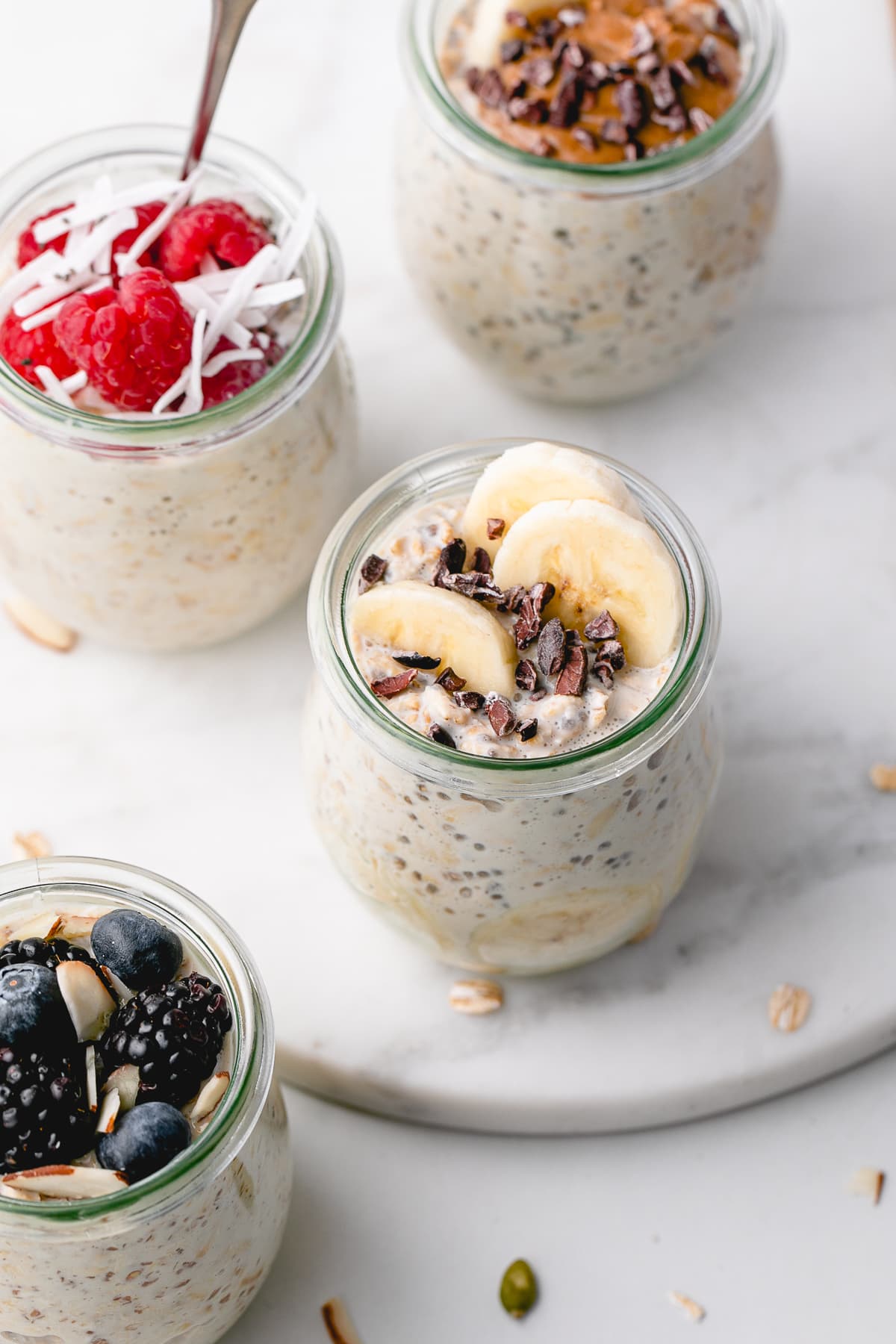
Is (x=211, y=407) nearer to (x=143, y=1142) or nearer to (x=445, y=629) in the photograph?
(x=445, y=629)

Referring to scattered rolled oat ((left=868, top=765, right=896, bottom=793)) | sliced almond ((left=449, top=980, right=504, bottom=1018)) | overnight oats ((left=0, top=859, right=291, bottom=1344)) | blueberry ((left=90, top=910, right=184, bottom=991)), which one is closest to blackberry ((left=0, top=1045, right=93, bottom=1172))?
overnight oats ((left=0, top=859, right=291, bottom=1344))

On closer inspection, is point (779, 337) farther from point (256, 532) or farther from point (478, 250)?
point (256, 532)

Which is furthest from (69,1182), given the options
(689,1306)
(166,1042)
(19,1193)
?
(689,1306)

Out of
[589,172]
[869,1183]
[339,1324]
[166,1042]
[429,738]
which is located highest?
[589,172]

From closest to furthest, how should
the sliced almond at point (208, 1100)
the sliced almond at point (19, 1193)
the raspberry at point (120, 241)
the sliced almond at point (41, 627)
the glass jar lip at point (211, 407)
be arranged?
the sliced almond at point (19, 1193) < the sliced almond at point (208, 1100) < the glass jar lip at point (211, 407) < the raspberry at point (120, 241) < the sliced almond at point (41, 627)

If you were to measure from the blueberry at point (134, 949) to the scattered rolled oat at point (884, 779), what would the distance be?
88 cm

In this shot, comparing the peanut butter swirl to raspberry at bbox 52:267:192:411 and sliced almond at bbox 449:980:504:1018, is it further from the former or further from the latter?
sliced almond at bbox 449:980:504:1018

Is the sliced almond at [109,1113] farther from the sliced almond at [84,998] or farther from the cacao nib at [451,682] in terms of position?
the cacao nib at [451,682]

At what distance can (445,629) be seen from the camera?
1.56 metres

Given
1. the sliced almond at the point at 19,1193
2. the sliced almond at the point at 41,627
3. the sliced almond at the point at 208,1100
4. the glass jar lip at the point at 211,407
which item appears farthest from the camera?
the sliced almond at the point at 41,627

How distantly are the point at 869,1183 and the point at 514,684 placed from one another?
71cm

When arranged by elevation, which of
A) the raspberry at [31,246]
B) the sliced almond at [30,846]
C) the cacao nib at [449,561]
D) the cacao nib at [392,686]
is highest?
the raspberry at [31,246]

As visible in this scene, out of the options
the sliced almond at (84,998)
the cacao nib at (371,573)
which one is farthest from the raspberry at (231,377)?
the sliced almond at (84,998)

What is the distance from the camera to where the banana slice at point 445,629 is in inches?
61.2
